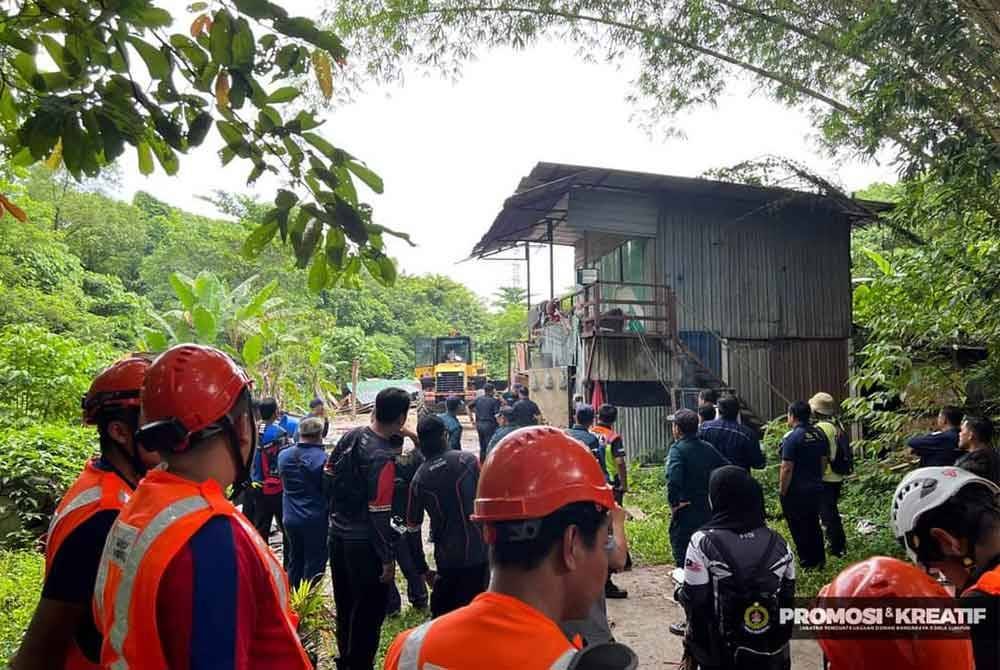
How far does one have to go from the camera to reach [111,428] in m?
2.24

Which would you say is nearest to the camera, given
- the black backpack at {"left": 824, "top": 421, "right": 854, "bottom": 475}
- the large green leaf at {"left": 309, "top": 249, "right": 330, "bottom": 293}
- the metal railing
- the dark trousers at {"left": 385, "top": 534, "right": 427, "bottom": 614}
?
the large green leaf at {"left": 309, "top": 249, "right": 330, "bottom": 293}

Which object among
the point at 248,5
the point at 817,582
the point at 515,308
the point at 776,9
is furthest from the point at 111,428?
the point at 515,308

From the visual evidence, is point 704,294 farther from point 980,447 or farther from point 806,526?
point 980,447

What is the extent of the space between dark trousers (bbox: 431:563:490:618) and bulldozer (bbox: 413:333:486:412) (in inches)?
838

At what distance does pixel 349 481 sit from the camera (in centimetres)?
464

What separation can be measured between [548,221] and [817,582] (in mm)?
10655

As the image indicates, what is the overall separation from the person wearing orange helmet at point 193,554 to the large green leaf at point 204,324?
1281 centimetres

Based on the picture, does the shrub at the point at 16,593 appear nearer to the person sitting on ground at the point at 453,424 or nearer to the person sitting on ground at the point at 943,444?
the person sitting on ground at the point at 453,424

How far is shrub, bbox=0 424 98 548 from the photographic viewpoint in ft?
22.9

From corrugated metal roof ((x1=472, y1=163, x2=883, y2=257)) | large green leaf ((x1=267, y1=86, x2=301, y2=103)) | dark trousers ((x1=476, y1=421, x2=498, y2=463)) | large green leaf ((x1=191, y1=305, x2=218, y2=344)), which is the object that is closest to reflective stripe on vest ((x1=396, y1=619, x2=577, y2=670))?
large green leaf ((x1=267, y1=86, x2=301, y2=103))

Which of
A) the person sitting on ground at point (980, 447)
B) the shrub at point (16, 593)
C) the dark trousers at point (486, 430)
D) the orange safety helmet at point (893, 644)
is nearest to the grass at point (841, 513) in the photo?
the person sitting on ground at point (980, 447)

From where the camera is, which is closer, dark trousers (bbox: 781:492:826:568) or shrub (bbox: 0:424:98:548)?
dark trousers (bbox: 781:492:826:568)

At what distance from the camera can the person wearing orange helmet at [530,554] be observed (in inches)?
52.6

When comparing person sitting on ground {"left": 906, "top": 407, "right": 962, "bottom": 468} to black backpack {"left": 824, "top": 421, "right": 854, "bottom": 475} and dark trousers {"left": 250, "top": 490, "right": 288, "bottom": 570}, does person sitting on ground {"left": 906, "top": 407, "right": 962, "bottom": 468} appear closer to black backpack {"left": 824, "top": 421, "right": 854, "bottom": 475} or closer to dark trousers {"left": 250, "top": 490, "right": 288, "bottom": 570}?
black backpack {"left": 824, "top": 421, "right": 854, "bottom": 475}
